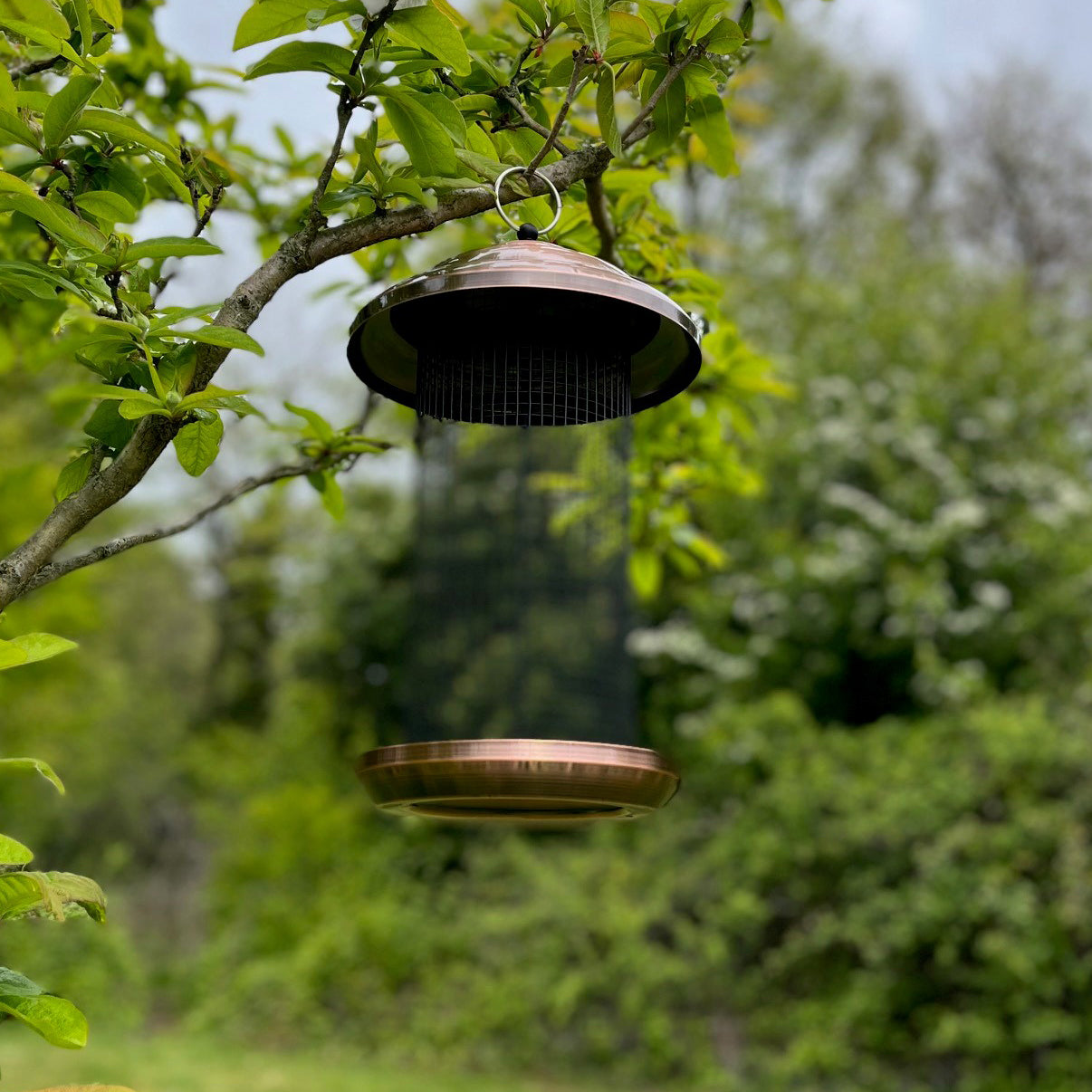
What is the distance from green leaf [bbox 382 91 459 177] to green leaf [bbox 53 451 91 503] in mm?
485

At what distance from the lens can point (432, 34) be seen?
1132 mm

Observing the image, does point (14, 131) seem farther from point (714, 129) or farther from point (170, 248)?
point (714, 129)

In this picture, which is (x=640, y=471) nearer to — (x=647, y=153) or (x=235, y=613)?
(x=647, y=153)

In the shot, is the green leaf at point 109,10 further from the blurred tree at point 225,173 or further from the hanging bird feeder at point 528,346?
the hanging bird feeder at point 528,346

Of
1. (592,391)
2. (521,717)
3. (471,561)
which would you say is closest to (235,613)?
(471,561)

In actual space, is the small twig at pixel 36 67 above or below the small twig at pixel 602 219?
above

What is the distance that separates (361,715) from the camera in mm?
8102

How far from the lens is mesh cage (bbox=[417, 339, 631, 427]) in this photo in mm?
1483

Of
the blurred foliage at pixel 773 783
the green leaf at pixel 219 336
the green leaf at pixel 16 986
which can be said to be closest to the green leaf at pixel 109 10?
the green leaf at pixel 219 336

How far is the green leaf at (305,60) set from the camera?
44.1 inches

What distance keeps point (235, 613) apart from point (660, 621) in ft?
14.9

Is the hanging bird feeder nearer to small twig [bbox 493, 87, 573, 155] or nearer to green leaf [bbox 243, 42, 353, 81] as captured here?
small twig [bbox 493, 87, 573, 155]

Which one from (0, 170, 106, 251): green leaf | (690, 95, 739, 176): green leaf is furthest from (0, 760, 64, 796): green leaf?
(690, 95, 739, 176): green leaf

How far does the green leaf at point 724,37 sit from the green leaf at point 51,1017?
1166mm
